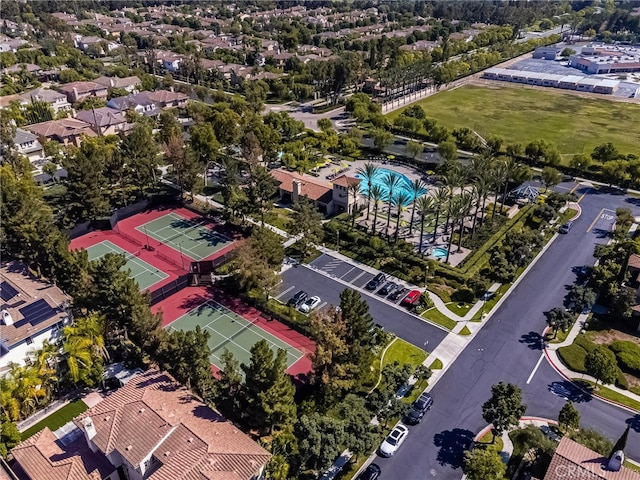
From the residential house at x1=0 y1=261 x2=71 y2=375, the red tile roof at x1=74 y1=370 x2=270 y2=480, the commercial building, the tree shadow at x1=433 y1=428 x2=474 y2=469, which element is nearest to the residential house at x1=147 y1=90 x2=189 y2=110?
the residential house at x1=0 y1=261 x2=71 y2=375

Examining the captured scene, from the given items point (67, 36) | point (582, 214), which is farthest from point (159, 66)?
point (582, 214)

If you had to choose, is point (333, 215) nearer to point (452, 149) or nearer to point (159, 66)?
point (452, 149)

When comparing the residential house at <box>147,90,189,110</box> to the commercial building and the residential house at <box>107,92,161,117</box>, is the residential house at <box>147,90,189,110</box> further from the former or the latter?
the commercial building

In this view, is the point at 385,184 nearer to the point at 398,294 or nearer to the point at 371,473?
the point at 398,294

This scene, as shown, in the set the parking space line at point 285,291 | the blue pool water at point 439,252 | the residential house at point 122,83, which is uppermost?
the residential house at point 122,83

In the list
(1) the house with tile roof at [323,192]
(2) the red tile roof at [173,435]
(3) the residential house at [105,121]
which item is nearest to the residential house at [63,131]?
(3) the residential house at [105,121]

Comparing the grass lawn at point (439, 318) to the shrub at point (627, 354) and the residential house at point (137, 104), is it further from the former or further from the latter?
the residential house at point (137, 104)
